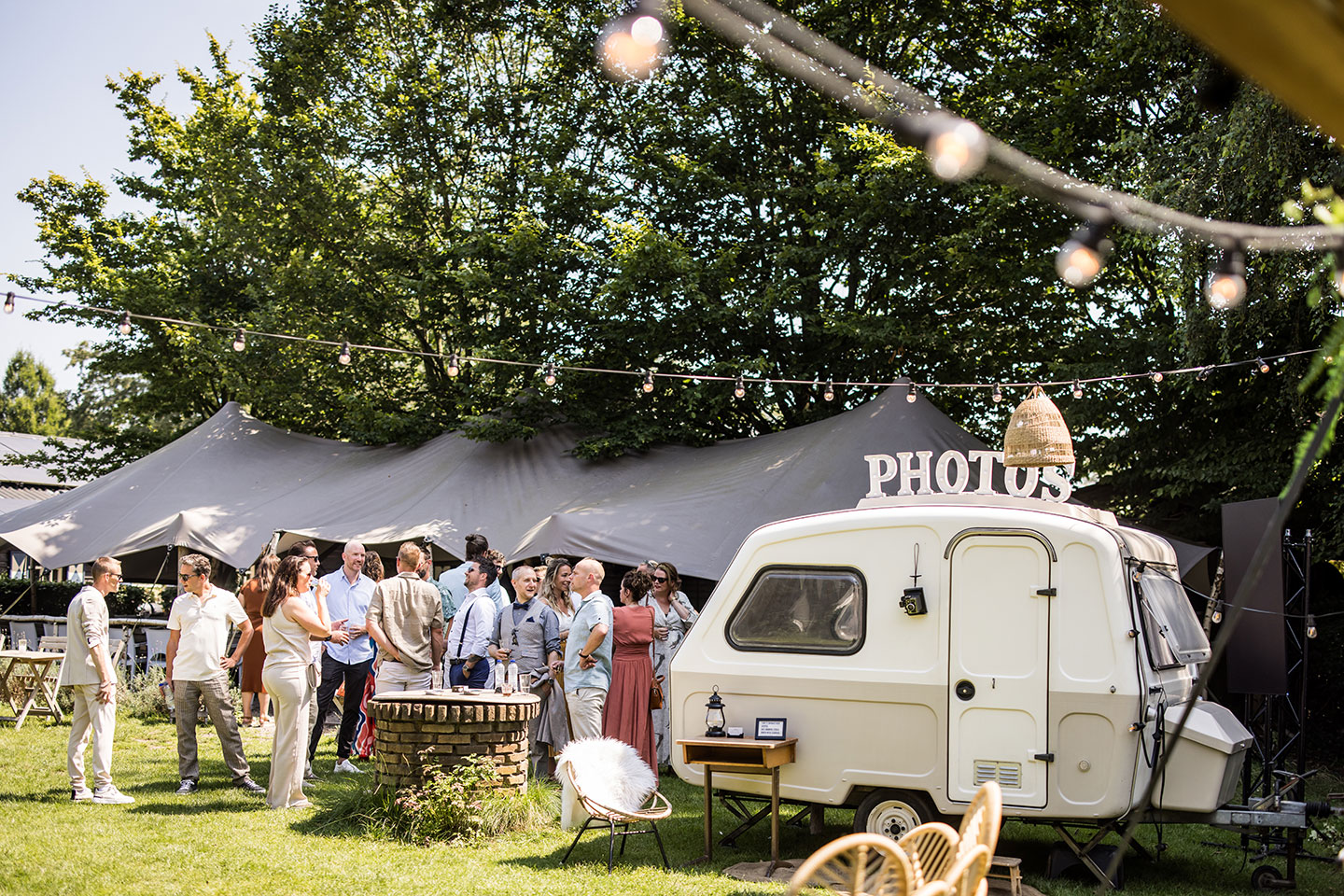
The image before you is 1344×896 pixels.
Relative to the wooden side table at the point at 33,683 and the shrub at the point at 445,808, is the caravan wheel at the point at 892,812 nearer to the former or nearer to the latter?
the shrub at the point at 445,808

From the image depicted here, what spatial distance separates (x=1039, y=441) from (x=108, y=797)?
23.9 feet

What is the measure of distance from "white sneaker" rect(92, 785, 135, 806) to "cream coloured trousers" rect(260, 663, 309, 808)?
3.19 feet

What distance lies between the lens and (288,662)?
24.6ft

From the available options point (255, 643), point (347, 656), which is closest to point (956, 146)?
point (347, 656)

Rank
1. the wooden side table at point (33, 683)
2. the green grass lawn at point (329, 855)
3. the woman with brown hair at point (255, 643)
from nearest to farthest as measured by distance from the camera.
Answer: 1. the green grass lawn at point (329, 855)
2. the woman with brown hair at point (255, 643)
3. the wooden side table at point (33, 683)

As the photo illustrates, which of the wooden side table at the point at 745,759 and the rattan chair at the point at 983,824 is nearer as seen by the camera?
the rattan chair at the point at 983,824

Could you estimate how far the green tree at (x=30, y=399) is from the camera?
57469 mm

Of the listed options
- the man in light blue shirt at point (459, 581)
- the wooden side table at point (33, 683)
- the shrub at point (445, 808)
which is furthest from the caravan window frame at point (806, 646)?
the wooden side table at point (33, 683)

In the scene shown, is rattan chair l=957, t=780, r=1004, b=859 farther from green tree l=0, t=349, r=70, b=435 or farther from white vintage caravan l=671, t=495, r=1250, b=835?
green tree l=0, t=349, r=70, b=435

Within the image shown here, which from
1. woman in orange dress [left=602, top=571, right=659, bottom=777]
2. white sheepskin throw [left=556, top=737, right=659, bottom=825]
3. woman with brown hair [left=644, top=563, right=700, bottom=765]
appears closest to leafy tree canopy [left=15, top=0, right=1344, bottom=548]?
woman with brown hair [left=644, top=563, right=700, bottom=765]

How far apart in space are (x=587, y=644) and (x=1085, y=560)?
345cm

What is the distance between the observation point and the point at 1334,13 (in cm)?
136

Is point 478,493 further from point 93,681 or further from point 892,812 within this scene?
point 892,812

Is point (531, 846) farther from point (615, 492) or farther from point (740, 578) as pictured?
point (615, 492)
